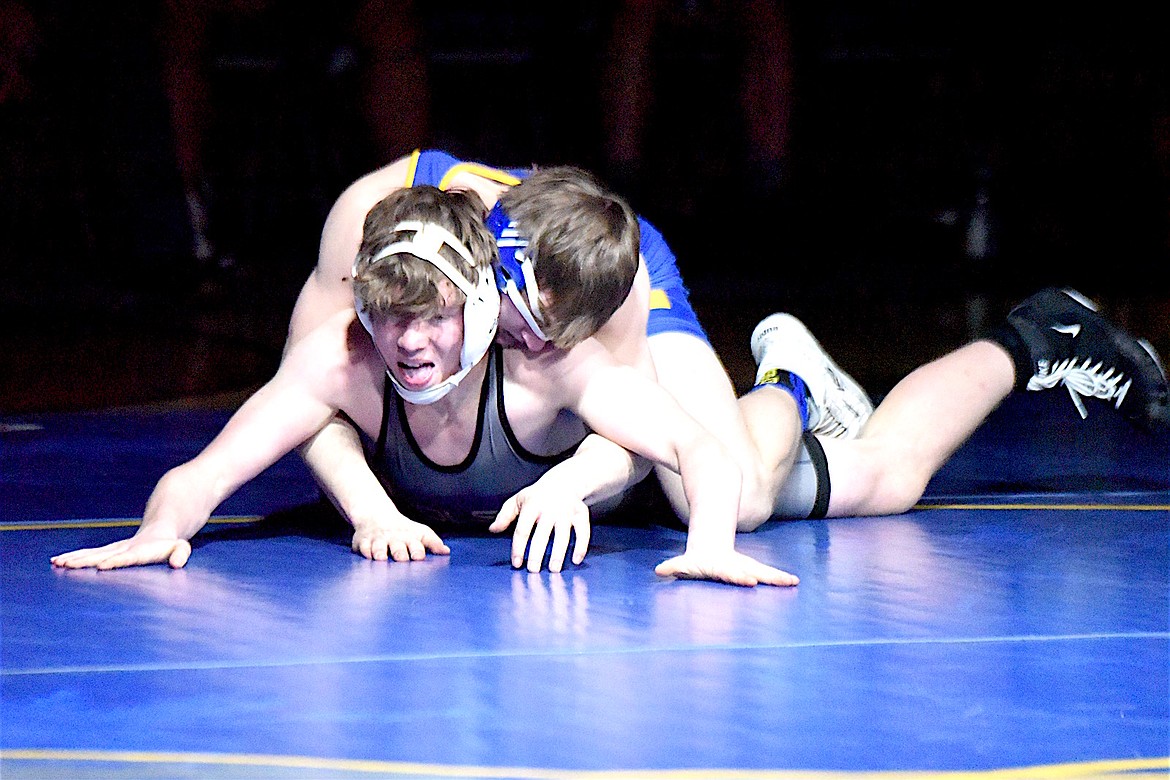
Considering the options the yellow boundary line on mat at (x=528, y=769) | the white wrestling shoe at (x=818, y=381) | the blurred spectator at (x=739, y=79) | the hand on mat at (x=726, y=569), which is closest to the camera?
the yellow boundary line on mat at (x=528, y=769)

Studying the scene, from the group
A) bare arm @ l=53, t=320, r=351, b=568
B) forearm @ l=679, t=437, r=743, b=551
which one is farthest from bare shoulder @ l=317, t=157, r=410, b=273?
forearm @ l=679, t=437, r=743, b=551

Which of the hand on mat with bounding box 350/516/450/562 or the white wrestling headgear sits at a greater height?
the white wrestling headgear

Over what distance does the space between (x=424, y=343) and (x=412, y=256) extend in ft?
0.36

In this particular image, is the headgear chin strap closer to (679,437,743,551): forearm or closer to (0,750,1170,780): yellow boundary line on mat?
(679,437,743,551): forearm

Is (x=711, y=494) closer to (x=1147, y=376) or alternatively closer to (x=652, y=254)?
(x=652, y=254)

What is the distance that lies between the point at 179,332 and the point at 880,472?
2613mm

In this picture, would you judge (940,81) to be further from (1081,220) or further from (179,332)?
(179,332)

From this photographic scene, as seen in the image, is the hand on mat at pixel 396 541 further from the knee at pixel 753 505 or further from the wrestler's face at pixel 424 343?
the knee at pixel 753 505

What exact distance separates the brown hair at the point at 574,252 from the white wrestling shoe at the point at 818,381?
707mm

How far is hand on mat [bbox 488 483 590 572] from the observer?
2090 mm

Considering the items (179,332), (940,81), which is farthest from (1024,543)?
(940,81)

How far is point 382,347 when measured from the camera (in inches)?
83.0

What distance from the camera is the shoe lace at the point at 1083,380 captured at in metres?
2.83

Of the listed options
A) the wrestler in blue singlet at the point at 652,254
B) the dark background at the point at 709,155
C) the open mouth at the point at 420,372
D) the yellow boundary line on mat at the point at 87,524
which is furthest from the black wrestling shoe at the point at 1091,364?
the dark background at the point at 709,155
